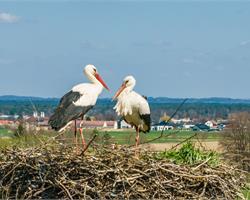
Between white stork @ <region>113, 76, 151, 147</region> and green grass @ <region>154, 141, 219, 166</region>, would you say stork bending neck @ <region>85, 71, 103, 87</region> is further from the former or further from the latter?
green grass @ <region>154, 141, 219, 166</region>

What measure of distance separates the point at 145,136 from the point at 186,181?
4757mm

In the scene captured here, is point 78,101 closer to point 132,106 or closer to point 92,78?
point 92,78

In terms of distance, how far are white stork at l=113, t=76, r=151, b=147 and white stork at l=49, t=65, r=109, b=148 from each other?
90 cm

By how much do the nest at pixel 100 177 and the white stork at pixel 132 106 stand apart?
3.08 meters

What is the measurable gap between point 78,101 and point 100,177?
243cm

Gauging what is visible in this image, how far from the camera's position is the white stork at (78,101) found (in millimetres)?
11211

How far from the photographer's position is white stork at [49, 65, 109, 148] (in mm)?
11211

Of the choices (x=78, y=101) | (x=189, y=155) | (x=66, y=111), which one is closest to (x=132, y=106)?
(x=78, y=101)

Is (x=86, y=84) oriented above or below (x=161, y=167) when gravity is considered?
above

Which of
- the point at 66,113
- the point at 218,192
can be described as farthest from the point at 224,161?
the point at 66,113

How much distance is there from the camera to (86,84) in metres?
11.8

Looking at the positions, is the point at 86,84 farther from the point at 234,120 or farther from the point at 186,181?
the point at 234,120

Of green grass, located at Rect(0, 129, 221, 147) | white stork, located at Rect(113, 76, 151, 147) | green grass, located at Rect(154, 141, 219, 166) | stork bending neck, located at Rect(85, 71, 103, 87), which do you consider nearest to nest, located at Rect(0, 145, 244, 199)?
green grass, located at Rect(154, 141, 219, 166)

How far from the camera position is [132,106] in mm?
13039
